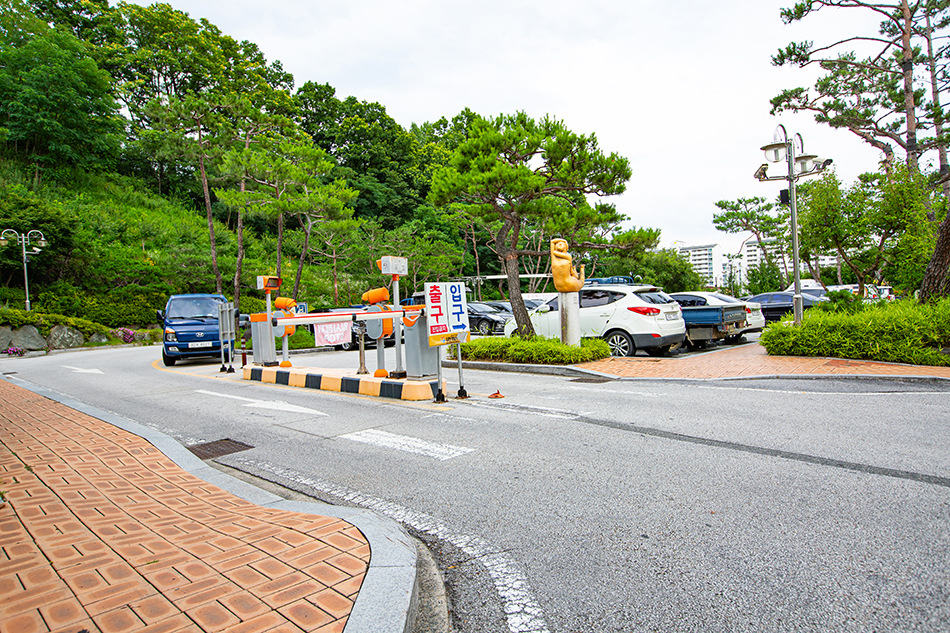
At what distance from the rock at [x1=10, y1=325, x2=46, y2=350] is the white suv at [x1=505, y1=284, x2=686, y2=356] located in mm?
22907

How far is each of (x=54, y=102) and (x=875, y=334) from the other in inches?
1722

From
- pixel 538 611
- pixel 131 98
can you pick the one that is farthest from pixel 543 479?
pixel 131 98

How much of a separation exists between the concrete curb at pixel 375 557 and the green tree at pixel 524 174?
8.72 m

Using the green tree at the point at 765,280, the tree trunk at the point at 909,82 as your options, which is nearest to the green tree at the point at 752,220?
the green tree at the point at 765,280

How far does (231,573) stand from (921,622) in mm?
2986

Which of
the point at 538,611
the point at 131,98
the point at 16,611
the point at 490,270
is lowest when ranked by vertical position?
the point at 538,611

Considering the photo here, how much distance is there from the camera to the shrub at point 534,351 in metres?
10.9

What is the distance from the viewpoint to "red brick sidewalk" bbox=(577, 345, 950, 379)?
8.47 metres

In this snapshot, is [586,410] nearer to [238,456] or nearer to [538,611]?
[238,456]

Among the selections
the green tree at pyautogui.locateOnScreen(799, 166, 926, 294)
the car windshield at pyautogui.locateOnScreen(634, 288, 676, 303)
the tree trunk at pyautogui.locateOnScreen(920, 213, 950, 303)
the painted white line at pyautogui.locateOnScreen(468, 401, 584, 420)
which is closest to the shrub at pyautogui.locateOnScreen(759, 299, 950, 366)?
the tree trunk at pyautogui.locateOnScreen(920, 213, 950, 303)

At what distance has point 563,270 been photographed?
11266mm

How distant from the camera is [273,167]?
21.7 metres

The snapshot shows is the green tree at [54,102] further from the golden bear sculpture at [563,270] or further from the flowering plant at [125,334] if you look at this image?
the golden bear sculpture at [563,270]

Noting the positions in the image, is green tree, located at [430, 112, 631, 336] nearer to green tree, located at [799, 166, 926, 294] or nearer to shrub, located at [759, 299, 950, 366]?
shrub, located at [759, 299, 950, 366]
